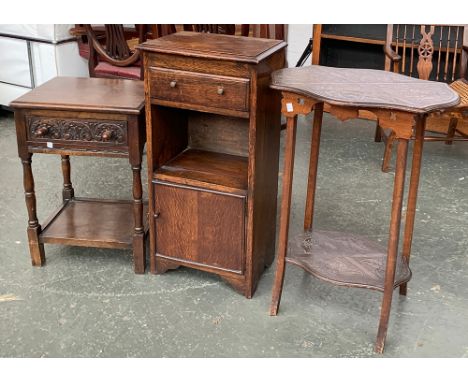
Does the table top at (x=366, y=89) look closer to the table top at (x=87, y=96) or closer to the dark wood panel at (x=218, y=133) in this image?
the dark wood panel at (x=218, y=133)

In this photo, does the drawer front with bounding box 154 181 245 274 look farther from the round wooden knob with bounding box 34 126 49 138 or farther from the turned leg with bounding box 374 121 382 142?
the turned leg with bounding box 374 121 382 142

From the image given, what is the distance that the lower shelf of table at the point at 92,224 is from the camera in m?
2.94

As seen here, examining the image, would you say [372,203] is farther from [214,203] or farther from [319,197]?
[214,203]

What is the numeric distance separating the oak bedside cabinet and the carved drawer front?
15 cm

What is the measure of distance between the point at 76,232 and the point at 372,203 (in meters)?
1.81

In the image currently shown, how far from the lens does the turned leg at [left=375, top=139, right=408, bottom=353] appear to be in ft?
7.08

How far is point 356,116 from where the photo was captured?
2160mm

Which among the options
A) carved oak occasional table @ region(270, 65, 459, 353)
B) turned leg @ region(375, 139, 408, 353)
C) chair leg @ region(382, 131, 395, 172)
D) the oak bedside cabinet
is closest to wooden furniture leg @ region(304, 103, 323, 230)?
carved oak occasional table @ region(270, 65, 459, 353)

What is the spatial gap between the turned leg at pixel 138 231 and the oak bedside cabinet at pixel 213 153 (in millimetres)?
52

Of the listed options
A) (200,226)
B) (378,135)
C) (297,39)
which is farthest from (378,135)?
A: (200,226)

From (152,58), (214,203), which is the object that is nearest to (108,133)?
(152,58)

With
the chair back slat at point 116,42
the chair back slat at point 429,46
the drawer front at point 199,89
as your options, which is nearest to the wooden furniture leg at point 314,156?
the drawer front at point 199,89

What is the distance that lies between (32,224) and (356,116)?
168 cm

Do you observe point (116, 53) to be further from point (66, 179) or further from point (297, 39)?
point (297, 39)
